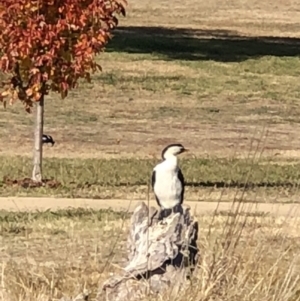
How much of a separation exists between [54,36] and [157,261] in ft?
24.1

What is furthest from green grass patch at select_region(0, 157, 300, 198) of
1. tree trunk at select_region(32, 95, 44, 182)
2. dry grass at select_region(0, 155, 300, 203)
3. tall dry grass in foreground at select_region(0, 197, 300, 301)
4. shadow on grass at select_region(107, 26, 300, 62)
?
shadow on grass at select_region(107, 26, 300, 62)

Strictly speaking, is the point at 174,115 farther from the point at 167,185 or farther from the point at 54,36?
the point at 167,185

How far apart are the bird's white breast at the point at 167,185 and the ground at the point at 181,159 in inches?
17.1

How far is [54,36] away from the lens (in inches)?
550

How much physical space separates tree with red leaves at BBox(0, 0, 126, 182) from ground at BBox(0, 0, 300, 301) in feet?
4.65

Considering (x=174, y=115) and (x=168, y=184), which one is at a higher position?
(x=168, y=184)

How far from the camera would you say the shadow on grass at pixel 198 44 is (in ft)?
120

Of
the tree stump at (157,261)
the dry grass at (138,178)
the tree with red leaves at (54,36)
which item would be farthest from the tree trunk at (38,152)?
the tree stump at (157,261)

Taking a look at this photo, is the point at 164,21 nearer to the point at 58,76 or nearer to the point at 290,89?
the point at 290,89

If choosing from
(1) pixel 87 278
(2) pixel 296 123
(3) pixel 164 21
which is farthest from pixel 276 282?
(3) pixel 164 21

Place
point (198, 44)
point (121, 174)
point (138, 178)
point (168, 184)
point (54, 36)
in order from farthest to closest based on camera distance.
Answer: point (198, 44) < point (121, 174) < point (138, 178) < point (54, 36) < point (168, 184)

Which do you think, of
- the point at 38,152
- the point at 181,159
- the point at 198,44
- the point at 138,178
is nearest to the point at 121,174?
the point at 138,178

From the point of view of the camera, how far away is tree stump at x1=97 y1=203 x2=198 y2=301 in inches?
275

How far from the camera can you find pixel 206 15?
50.1 metres
